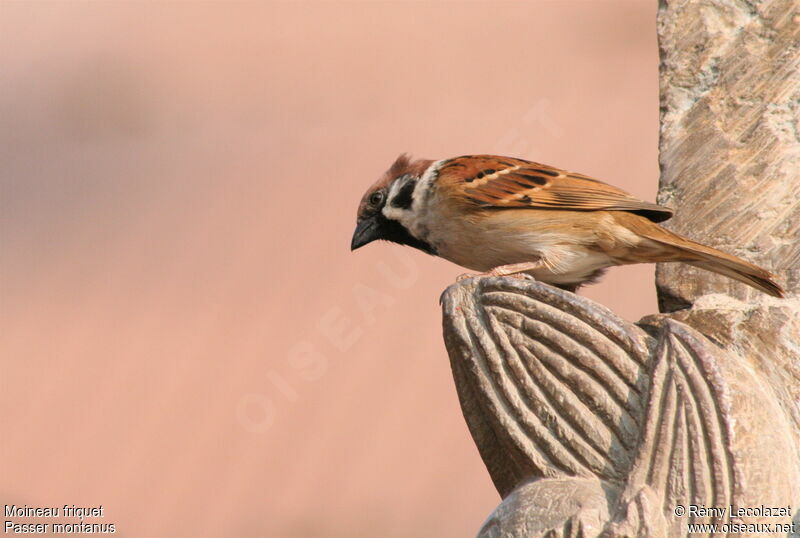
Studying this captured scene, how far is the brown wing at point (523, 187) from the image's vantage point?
133 inches

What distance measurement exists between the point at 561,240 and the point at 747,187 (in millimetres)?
735

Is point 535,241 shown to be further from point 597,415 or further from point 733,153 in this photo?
point 597,415

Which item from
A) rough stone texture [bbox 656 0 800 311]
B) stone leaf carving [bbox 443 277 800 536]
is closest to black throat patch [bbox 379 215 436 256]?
rough stone texture [bbox 656 0 800 311]

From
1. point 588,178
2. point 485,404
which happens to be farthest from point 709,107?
point 485,404

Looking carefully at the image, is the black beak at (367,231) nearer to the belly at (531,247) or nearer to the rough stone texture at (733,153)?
the belly at (531,247)

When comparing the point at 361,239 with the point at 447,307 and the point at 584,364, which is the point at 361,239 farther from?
the point at 584,364

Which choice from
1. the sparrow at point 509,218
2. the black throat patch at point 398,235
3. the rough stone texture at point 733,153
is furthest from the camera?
the black throat patch at point 398,235

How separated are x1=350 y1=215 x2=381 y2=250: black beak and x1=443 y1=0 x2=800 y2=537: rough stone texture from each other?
1.06 m

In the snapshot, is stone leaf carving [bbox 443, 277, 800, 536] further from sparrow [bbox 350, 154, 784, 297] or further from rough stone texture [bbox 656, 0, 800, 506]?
sparrow [bbox 350, 154, 784, 297]

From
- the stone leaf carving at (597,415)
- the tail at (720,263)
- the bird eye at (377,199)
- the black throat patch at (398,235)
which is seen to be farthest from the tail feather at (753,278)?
the bird eye at (377,199)

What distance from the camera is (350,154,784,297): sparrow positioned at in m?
3.38

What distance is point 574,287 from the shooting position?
3539 millimetres

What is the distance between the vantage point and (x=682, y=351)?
2.34m

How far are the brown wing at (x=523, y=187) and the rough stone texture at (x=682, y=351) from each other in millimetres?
434
